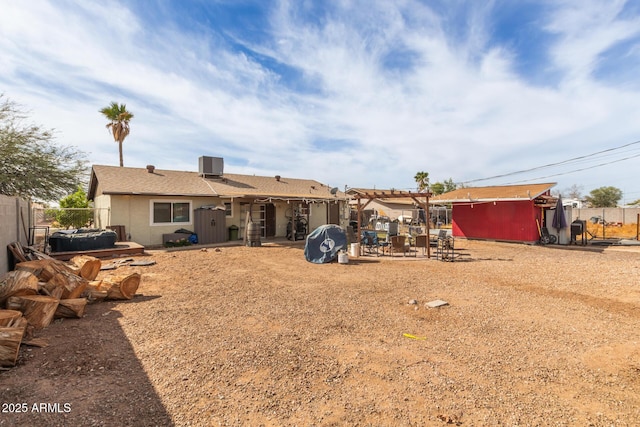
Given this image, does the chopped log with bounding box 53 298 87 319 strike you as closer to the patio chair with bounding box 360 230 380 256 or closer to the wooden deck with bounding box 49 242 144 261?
the wooden deck with bounding box 49 242 144 261

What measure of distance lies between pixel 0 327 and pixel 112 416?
2217 millimetres

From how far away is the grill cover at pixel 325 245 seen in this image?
38.0 ft

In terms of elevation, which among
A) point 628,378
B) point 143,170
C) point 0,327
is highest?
point 143,170

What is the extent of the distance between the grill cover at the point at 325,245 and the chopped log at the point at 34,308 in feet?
25.4

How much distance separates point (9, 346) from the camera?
358 centimetres

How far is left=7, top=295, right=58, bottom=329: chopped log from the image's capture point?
4621mm

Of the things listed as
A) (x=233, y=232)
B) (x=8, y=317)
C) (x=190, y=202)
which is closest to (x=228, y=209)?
(x=233, y=232)

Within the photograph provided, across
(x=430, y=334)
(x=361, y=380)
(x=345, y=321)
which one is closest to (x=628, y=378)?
(x=430, y=334)

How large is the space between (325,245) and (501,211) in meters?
12.0

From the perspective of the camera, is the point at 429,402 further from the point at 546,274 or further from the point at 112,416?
the point at 546,274

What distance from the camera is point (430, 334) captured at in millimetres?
4801

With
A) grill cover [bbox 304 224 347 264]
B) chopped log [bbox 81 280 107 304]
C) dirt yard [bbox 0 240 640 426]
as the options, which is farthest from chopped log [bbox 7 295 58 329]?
grill cover [bbox 304 224 347 264]

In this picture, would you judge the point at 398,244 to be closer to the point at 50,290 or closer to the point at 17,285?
the point at 50,290

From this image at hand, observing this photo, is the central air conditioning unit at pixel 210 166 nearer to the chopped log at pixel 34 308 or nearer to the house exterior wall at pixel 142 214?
the house exterior wall at pixel 142 214
